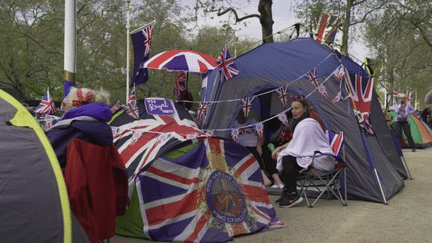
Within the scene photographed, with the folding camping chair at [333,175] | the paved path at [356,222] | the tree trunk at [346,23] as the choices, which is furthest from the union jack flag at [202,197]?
the tree trunk at [346,23]

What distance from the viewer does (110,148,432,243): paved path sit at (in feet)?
18.6

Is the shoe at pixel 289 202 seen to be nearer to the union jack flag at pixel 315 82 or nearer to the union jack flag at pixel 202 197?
the union jack flag at pixel 202 197

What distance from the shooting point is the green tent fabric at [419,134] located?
723 inches

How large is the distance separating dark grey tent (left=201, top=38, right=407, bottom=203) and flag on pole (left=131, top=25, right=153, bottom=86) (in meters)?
1.19

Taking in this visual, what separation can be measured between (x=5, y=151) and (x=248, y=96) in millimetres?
5989

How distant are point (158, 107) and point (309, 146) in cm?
223

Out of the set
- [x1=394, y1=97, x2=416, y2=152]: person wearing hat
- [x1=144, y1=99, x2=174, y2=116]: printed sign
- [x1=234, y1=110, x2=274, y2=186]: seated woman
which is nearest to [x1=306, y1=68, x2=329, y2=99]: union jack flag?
[x1=234, y1=110, x2=274, y2=186]: seated woman

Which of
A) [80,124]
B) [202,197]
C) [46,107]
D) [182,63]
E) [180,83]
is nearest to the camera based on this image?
[80,124]

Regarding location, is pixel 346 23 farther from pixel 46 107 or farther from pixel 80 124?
pixel 80 124

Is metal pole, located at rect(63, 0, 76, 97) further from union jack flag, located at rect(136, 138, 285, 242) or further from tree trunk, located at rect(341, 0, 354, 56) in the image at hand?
tree trunk, located at rect(341, 0, 354, 56)

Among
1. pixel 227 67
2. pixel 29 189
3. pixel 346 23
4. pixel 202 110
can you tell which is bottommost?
pixel 29 189

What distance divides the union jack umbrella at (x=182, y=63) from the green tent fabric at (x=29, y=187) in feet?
19.7

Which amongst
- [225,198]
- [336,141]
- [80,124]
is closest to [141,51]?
[336,141]

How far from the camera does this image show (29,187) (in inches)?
126
